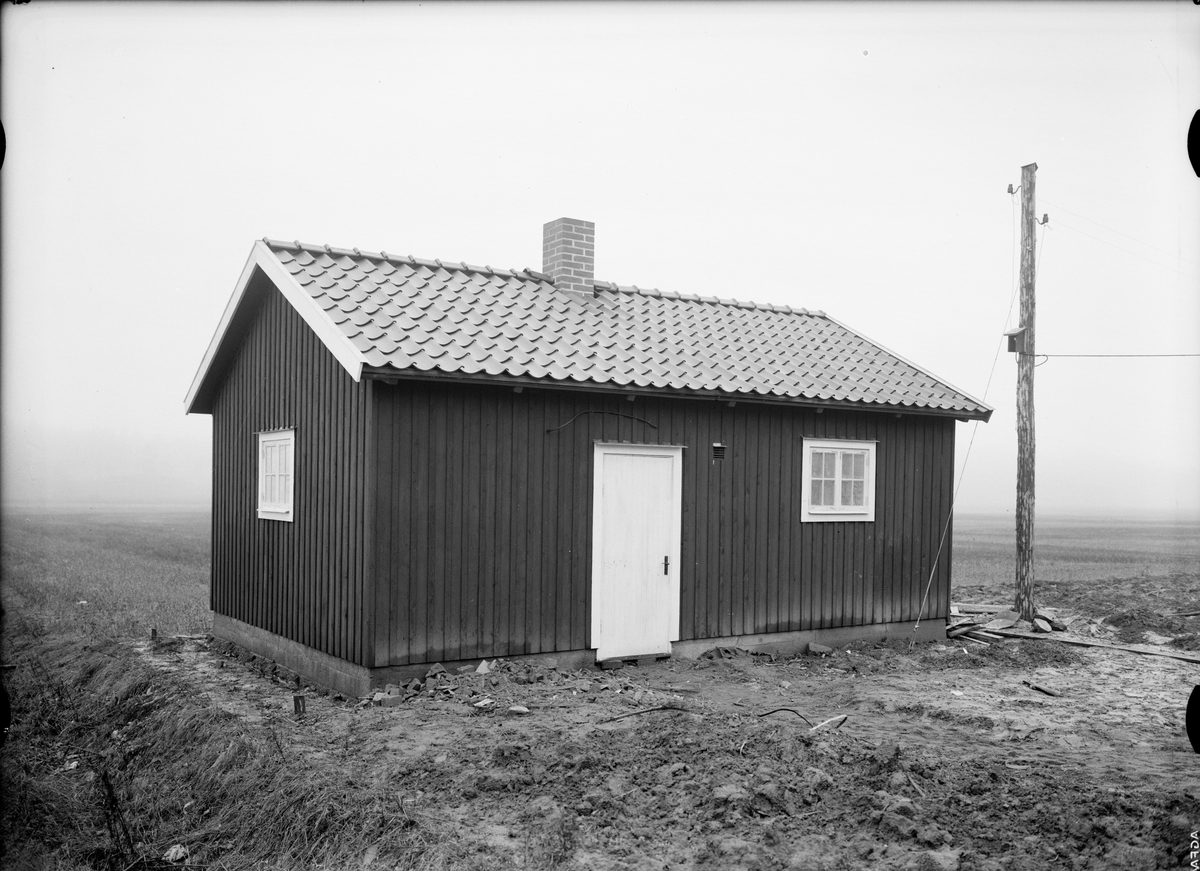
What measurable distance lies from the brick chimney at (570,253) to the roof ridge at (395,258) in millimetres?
254

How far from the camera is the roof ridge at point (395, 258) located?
1198 cm

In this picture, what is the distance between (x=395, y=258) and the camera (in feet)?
41.4

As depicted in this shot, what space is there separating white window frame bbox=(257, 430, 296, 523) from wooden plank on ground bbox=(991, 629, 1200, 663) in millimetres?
Answer: 10146

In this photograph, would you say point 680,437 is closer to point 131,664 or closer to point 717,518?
point 717,518

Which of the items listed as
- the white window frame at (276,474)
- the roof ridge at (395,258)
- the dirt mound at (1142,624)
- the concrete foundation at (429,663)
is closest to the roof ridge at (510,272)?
the roof ridge at (395,258)

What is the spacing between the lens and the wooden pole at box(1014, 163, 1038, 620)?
51.9 ft

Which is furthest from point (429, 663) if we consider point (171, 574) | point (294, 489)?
point (171, 574)

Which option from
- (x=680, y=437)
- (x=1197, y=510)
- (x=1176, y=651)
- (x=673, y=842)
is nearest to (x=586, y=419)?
(x=680, y=437)

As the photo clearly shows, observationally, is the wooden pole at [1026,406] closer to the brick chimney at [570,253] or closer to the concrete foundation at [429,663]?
the concrete foundation at [429,663]

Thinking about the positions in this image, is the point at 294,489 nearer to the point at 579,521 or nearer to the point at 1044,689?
the point at 579,521

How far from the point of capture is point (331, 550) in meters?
10.7

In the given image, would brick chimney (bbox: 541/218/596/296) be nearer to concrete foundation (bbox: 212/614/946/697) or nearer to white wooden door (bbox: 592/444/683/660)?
white wooden door (bbox: 592/444/683/660)

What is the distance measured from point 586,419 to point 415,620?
2.85 meters

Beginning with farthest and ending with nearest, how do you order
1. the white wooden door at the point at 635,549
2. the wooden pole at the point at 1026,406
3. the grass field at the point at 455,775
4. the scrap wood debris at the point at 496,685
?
the wooden pole at the point at 1026,406
the white wooden door at the point at 635,549
the scrap wood debris at the point at 496,685
the grass field at the point at 455,775
